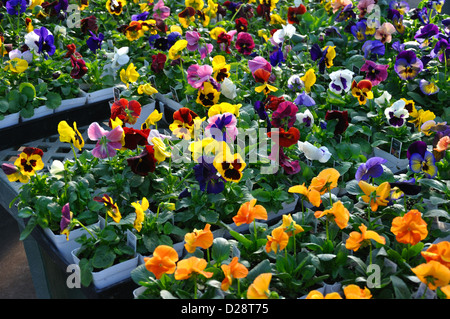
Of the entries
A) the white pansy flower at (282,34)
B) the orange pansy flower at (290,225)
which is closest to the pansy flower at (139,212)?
the orange pansy flower at (290,225)

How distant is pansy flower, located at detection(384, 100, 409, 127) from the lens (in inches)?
84.5

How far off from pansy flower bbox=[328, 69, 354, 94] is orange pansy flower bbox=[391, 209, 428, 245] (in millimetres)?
1119

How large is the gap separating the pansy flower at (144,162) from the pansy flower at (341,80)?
97 cm

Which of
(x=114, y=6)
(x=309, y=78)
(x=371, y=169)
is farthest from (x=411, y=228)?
(x=114, y=6)

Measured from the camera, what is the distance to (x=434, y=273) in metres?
1.18

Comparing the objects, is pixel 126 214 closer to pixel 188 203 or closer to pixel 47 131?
pixel 188 203

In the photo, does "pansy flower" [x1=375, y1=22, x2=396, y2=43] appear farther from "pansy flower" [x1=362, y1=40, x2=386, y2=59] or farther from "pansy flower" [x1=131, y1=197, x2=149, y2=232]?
"pansy flower" [x1=131, y1=197, x2=149, y2=232]

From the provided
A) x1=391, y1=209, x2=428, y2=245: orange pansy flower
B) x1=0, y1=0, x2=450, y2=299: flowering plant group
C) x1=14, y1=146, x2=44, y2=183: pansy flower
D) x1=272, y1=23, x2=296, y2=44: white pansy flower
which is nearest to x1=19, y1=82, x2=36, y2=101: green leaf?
x1=0, y1=0, x2=450, y2=299: flowering plant group

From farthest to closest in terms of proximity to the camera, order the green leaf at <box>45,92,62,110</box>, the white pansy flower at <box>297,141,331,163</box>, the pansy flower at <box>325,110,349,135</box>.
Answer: the green leaf at <box>45,92,62,110</box>
the pansy flower at <box>325,110,349,135</box>
the white pansy flower at <box>297,141,331,163</box>

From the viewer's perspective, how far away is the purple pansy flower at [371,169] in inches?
66.1

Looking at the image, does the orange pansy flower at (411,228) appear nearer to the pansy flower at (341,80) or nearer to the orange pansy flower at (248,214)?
the orange pansy flower at (248,214)

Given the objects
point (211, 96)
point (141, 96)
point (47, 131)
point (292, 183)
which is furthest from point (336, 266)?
point (47, 131)

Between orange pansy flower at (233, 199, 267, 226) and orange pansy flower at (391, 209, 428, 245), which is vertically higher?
orange pansy flower at (391, 209, 428, 245)
